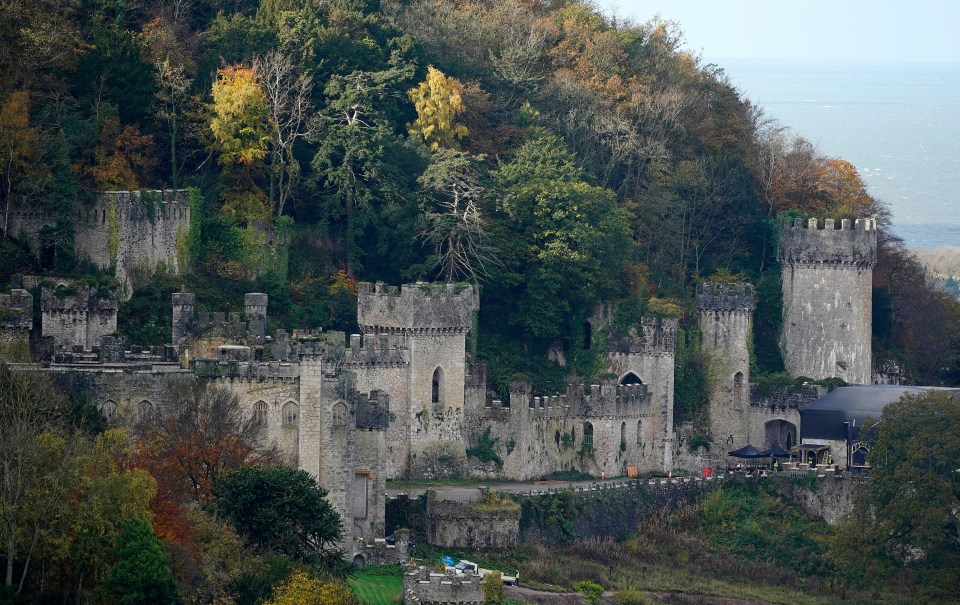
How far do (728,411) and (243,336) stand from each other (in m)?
19.9

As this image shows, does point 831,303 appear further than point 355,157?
Yes

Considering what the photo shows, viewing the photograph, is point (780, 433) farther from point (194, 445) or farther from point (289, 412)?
point (194, 445)

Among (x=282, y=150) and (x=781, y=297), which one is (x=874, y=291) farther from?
(x=282, y=150)

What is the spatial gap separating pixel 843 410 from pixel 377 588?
75.1 ft

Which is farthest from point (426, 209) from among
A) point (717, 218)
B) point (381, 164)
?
point (717, 218)

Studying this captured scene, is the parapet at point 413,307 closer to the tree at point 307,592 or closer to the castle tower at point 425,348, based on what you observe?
the castle tower at point 425,348

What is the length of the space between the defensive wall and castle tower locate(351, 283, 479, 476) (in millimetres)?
6596

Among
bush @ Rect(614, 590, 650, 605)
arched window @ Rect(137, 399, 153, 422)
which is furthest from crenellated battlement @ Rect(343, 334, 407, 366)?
bush @ Rect(614, 590, 650, 605)

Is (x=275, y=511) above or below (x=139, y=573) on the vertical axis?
above

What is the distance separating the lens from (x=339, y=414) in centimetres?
7538

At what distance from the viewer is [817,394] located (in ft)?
302

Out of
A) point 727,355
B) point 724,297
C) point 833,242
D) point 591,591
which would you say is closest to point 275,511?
point 591,591

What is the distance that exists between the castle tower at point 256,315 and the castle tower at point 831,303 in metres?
21.6

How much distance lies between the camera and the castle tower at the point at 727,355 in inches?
3642
